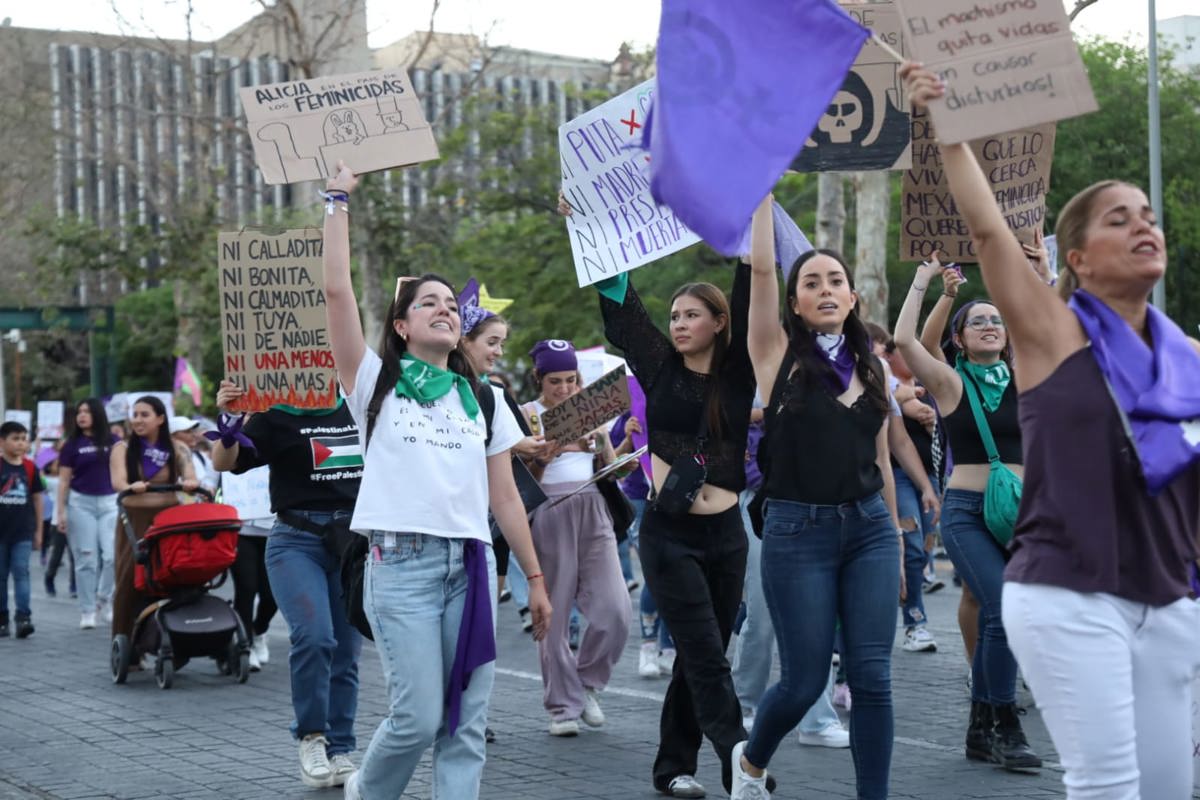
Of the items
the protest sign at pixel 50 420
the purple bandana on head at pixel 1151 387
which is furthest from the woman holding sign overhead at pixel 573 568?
the protest sign at pixel 50 420

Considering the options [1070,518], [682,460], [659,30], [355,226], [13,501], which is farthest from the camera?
[355,226]

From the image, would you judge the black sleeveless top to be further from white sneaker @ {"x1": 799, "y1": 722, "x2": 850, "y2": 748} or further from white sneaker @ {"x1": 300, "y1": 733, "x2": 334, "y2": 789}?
white sneaker @ {"x1": 799, "y1": 722, "x2": 850, "y2": 748}

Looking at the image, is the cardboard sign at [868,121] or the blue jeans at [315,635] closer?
the blue jeans at [315,635]

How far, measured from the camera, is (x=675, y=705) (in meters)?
6.95

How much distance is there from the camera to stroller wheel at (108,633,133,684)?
35.6 ft

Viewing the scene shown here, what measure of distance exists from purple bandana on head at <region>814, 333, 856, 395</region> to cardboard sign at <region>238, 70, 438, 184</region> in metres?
1.85

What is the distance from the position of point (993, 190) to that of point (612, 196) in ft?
5.43

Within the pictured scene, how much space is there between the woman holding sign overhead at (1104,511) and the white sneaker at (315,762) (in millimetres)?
4005

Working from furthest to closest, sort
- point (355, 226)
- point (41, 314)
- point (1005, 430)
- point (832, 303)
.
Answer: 1. point (41, 314)
2. point (355, 226)
3. point (1005, 430)
4. point (832, 303)

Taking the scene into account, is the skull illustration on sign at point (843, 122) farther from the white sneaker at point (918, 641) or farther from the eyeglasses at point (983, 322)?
the white sneaker at point (918, 641)

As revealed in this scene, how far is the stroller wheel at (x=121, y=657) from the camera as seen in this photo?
35.6ft

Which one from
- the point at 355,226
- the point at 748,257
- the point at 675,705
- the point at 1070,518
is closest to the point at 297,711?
the point at 675,705

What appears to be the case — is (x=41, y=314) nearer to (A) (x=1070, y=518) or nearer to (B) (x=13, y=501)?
(B) (x=13, y=501)

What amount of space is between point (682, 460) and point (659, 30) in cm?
232
